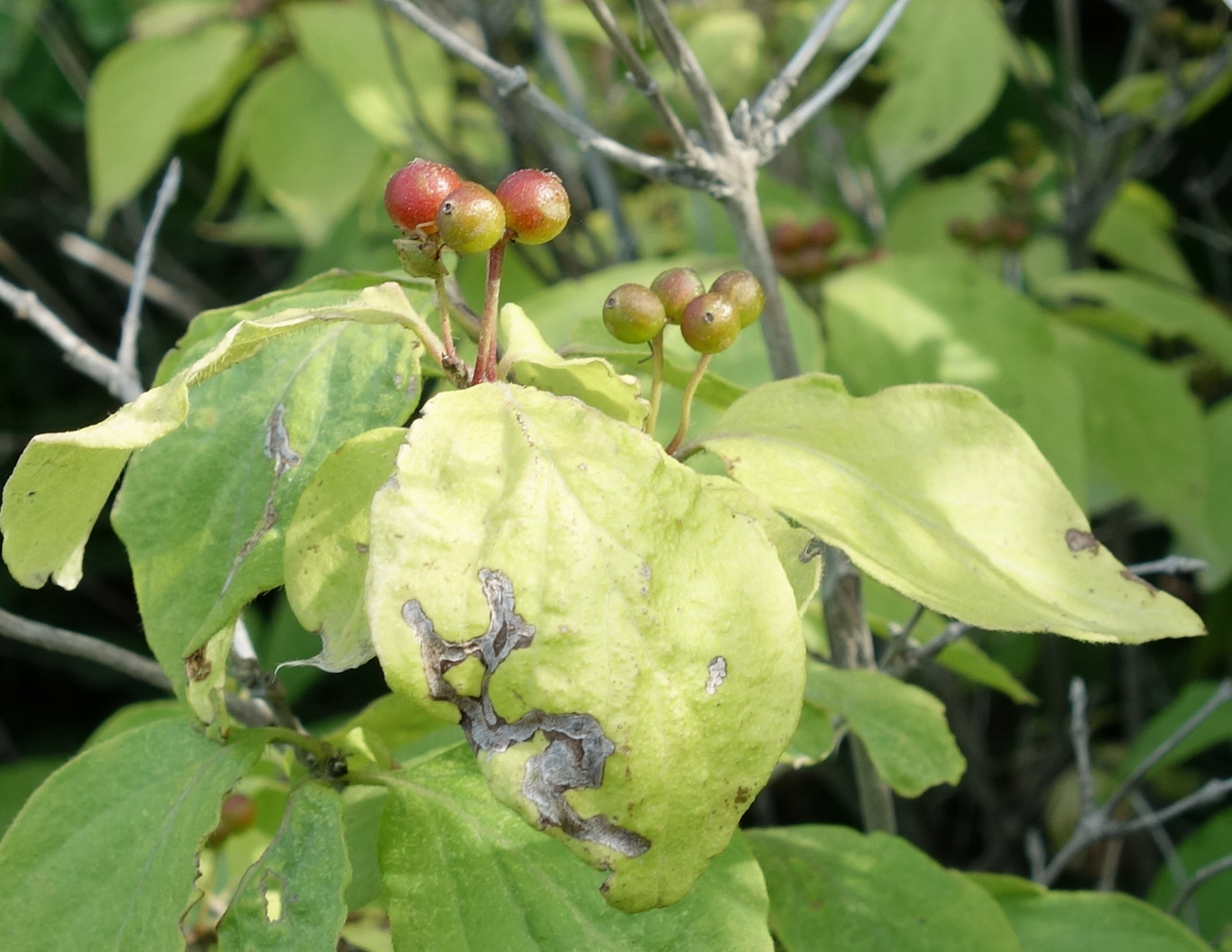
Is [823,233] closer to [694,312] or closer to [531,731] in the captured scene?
[694,312]

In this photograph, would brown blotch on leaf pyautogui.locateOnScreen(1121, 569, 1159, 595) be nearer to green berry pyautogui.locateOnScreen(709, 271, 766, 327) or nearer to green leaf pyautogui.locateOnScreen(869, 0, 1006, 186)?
green berry pyautogui.locateOnScreen(709, 271, 766, 327)

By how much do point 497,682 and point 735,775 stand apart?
103 millimetres

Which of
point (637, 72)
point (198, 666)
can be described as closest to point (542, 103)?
point (637, 72)

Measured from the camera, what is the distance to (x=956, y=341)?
4.56ft

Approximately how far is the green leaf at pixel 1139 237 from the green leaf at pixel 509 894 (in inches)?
71.6

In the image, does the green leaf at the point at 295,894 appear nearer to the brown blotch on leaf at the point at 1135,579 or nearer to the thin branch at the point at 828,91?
the brown blotch on leaf at the point at 1135,579

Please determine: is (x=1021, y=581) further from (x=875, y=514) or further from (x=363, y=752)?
(x=363, y=752)

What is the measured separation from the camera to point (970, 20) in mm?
1787

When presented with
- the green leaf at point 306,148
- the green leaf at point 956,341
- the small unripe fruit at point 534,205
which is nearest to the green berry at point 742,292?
the small unripe fruit at point 534,205

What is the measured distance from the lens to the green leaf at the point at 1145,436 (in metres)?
1.61

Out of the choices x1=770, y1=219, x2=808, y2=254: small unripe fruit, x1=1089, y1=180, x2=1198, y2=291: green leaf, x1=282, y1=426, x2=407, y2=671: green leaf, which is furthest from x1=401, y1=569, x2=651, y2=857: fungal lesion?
x1=1089, y1=180, x2=1198, y2=291: green leaf

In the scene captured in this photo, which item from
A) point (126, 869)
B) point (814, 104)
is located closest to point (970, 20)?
point (814, 104)

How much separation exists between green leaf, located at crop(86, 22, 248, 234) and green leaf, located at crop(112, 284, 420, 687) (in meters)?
1.22

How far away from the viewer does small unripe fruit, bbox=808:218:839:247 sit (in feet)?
5.64
